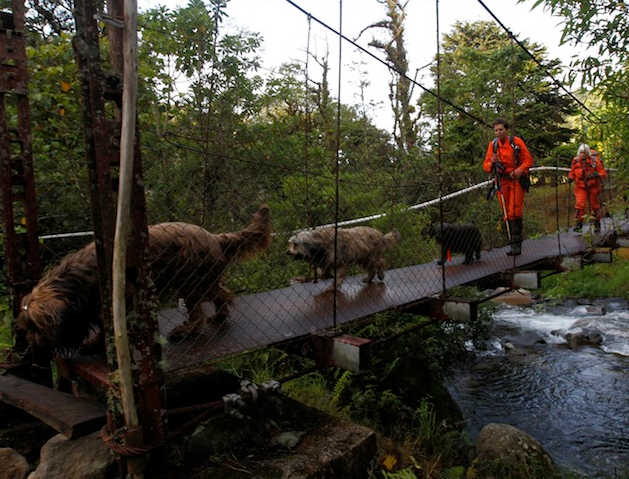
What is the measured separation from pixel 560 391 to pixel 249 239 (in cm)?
451

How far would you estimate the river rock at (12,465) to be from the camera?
1928 mm

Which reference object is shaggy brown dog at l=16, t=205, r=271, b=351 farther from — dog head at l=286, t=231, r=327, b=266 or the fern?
the fern

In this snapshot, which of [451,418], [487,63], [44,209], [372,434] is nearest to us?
[372,434]

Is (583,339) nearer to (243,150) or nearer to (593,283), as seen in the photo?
(593,283)

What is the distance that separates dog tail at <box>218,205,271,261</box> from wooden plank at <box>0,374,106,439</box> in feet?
3.55

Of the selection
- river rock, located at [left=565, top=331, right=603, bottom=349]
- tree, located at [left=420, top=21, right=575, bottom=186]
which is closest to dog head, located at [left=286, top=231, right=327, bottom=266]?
river rock, located at [left=565, top=331, right=603, bottom=349]

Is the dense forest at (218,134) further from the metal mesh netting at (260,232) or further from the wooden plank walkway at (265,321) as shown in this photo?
the wooden plank walkway at (265,321)

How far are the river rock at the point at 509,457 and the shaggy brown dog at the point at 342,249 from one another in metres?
1.66

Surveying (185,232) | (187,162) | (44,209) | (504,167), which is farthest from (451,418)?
(44,209)

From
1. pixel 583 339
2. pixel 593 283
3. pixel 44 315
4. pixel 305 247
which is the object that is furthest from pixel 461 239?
pixel 593 283

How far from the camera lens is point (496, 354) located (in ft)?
21.1

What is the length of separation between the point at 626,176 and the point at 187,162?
4157 millimetres

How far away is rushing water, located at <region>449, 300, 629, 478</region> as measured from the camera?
412 centimetres

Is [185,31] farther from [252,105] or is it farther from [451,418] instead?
[451,418]
